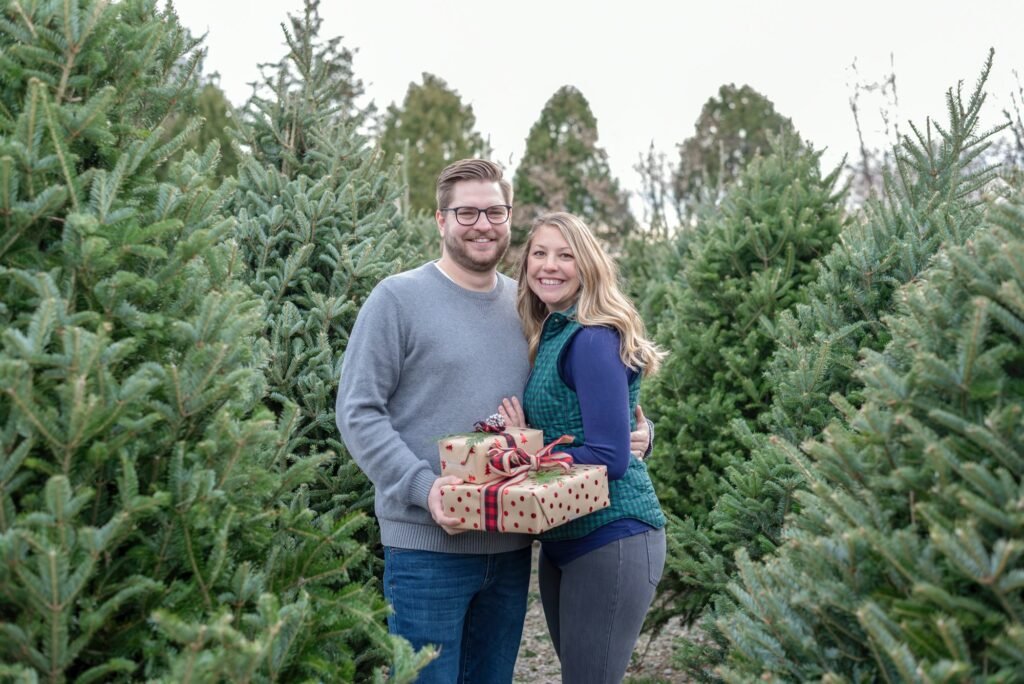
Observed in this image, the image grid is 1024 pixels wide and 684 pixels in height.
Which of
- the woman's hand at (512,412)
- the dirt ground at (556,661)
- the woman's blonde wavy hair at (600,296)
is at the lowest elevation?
the dirt ground at (556,661)

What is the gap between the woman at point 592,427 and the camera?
298 centimetres

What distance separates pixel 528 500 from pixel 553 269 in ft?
3.01

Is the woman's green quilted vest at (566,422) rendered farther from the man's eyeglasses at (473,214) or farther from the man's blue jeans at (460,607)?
the man's eyeglasses at (473,214)

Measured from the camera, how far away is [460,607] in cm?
307

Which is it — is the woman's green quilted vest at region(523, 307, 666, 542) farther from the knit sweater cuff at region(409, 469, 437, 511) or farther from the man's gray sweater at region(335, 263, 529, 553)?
the knit sweater cuff at region(409, 469, 437, 511)

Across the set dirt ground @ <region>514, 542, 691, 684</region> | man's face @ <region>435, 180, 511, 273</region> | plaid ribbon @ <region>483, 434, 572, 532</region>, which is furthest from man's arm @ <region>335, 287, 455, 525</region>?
dirt ground @ <region>514, 542, 691, 684</region>

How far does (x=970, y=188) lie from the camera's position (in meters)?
4.39

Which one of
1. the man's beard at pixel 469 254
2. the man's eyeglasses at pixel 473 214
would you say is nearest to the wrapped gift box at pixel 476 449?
the man's beard at pixel 469 254

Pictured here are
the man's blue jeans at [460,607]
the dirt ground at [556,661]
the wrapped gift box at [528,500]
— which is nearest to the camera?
the wrapped gift box at [528,500]

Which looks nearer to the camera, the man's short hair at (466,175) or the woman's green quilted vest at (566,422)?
the woman's green quilted vest at (566,422)

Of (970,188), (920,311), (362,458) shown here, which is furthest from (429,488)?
(970,188)

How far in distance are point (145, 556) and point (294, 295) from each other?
2193mm

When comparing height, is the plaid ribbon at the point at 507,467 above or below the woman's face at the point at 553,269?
below

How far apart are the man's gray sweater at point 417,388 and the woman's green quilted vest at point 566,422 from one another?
13cm
